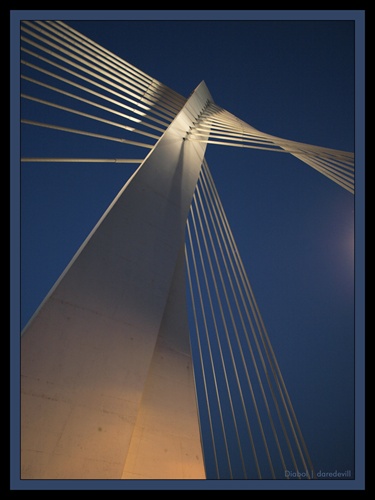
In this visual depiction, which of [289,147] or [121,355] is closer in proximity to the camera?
[121,355]

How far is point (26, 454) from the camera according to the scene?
285cm

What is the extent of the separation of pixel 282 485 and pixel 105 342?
166 cm

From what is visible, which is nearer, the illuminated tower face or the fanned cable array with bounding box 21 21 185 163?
the illuminated tower face

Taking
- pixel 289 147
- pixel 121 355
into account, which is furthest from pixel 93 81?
pixel 121 355

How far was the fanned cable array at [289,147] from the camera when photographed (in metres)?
4.17

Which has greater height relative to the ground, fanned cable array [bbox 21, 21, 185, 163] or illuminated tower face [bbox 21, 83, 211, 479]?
fanned cable array [bbox 21, 21, 185, 163]

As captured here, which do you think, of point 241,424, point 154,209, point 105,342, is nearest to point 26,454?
point 105,342

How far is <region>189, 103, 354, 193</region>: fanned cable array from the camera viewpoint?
4.17m

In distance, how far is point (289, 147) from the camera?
177 inches

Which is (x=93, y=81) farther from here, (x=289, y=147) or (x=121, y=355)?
(x=121, y=355)

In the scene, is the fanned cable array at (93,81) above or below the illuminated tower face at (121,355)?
above

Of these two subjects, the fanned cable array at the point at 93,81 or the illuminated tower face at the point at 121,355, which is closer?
the illuminated tower face at the point at 121,355

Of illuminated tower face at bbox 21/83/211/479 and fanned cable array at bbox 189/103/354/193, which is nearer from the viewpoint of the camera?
illuminated tower face at bbox 21/83/211/479

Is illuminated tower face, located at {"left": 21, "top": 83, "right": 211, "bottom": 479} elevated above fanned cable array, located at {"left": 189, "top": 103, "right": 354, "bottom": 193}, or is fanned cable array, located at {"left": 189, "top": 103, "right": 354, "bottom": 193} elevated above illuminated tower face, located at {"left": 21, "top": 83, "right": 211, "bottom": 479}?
fanned cable array, located at {"left": 189, "top": 103, "right": 354, "bottom": 193}
